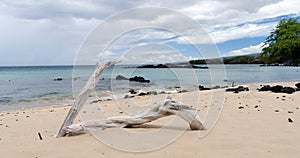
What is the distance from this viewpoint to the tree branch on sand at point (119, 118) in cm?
545

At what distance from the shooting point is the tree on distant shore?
62.4 feet

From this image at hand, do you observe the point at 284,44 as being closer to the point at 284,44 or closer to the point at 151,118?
the point at 284,44

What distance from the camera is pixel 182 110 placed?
5.58 metres

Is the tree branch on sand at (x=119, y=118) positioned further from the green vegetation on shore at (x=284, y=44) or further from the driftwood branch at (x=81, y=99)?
the green vegetation on shore at (x=284, y=44)

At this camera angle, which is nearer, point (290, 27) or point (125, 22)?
point (125, 22)

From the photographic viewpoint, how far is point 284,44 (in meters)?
18.9

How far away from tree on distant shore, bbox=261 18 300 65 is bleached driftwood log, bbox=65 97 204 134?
15464 mm

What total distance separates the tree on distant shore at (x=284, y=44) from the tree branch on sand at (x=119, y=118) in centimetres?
1548

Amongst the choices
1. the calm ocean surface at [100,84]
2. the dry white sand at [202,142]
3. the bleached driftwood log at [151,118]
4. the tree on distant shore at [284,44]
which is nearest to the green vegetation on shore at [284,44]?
the tree on distant shore at [284,44]

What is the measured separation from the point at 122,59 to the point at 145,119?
125 cm

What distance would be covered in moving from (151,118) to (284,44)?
1584 cm

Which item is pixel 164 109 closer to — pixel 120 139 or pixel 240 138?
pixel 120 139

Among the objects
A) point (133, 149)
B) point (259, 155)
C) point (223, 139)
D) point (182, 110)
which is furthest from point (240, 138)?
point (133, 149)

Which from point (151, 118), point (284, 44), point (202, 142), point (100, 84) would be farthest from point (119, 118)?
point (100, 84)
